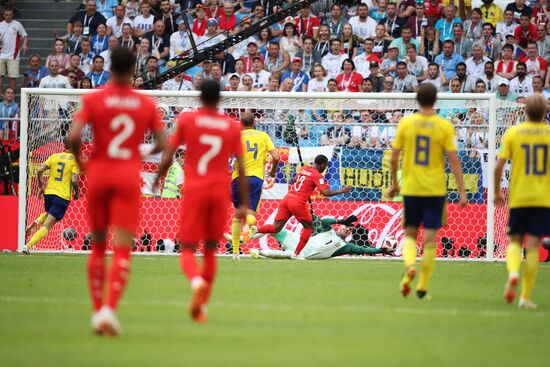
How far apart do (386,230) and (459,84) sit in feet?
14.6

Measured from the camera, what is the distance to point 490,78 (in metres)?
23.3

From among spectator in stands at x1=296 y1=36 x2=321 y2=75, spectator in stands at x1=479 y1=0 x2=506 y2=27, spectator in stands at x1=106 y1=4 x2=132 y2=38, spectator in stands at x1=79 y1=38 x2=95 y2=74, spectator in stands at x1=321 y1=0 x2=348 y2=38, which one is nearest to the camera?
spectator in stands at x1=296 y1=36 x2=321 y2=75

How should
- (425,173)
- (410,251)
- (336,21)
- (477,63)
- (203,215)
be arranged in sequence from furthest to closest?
(336,21), (477,63), (410,251), (425,173), (203,215)

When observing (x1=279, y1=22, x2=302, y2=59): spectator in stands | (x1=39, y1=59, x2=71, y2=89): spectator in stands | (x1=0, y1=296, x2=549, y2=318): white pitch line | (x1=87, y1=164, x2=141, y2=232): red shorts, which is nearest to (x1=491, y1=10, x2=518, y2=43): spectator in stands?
(x1=279, y1=22, x2=302, y2=59): spectator in stands

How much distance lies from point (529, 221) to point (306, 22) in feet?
50.1

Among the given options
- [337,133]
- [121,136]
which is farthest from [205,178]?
[337,133]

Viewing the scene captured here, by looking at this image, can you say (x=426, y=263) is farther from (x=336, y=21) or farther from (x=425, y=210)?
(x=336, y=21)

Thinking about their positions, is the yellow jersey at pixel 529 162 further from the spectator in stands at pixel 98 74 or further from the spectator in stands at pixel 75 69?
the spectator in stands at pixel 75 69

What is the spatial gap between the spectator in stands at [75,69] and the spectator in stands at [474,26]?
8.87 m

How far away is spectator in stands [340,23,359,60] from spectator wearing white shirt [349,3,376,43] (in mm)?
163

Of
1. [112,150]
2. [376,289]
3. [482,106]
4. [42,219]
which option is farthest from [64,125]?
[112,150]

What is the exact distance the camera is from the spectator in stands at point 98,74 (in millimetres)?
25531

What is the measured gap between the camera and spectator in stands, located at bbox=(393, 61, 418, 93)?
76.3 feet

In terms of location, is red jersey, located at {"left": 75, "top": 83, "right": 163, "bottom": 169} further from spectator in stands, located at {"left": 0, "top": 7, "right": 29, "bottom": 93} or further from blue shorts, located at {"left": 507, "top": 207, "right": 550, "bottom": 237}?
spectator in stands, located at {"left": 0, "top": 7, "right": 29, "bottom": 93}
